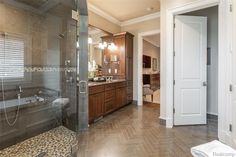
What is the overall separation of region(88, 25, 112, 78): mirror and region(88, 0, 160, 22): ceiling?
2.16 ft

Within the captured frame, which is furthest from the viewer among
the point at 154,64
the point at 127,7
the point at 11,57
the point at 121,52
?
the point at 154,64

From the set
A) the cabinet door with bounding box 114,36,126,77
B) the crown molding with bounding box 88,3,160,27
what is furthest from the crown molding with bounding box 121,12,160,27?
the cabinet door with bounding box 114,36,126,77

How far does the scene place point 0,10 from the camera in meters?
2.75

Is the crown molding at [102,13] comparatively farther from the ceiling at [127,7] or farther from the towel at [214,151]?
the towel at [214,151]

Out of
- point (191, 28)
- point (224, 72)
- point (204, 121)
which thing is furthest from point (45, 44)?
point (204, 121)

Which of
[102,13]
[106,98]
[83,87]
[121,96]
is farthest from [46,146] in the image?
[102,13]

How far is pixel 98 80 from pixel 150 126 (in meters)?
1.91

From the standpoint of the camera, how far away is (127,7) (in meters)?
4.85

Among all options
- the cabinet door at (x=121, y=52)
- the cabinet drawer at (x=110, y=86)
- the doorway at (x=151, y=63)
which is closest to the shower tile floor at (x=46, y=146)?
the cabinet drawer at (x=110, y=86)

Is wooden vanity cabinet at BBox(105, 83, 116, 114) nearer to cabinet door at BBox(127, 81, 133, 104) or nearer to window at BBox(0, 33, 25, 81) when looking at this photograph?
cabinet door at BBox(127, 81, 133, 104)

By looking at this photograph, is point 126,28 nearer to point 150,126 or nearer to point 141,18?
point 141,18

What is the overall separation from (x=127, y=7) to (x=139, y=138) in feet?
12.0

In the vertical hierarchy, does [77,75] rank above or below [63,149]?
above

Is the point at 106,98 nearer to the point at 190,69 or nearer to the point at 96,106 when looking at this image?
the point at 96,106
